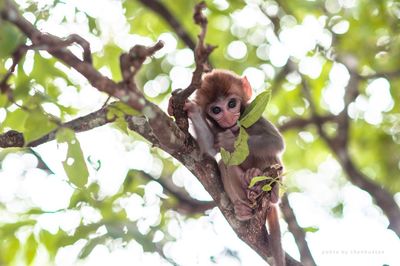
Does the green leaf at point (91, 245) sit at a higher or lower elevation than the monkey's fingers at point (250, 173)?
lower

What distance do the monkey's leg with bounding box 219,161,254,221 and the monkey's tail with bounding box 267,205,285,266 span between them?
0.34 m

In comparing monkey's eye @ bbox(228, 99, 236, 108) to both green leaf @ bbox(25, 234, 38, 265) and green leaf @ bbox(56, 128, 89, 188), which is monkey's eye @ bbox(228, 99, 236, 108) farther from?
green leaf @ bbox(56, 128, 89, 188)

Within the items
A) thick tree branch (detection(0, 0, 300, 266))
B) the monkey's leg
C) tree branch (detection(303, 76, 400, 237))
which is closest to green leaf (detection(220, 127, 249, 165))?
thick tree branch (detection(0, 0, 300, 266))

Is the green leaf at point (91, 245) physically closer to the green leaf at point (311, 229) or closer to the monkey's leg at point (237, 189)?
the monkey's leg at point (237, 189)

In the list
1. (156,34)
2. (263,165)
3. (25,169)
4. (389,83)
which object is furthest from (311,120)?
(25,169)

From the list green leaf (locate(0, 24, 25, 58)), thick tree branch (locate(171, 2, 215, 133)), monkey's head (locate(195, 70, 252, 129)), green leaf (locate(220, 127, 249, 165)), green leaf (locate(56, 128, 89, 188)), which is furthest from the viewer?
monkey's head (locate(195, 70, 252, 129))

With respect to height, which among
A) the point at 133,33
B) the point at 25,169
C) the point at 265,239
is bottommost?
the point at 25,169

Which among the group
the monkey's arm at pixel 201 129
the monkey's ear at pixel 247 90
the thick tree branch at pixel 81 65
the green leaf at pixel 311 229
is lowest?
the thick tree branch at pixel 81 65

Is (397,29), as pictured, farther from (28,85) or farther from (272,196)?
(28,85)

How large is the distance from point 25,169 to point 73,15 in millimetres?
1738

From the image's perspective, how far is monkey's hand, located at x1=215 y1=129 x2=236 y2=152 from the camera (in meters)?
4.81

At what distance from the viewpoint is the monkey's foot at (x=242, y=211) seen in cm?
428

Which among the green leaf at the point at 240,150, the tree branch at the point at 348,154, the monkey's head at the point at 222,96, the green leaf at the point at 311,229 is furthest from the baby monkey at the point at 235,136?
the tree branch at the point at 348,154

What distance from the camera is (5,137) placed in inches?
147
